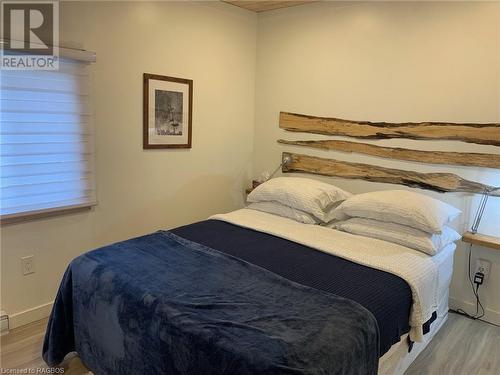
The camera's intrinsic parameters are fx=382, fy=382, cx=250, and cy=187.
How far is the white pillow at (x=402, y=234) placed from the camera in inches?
93.4

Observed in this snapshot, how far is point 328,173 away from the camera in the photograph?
11.4 feet

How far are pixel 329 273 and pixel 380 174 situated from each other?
1.44m

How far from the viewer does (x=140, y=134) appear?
307 centimetres

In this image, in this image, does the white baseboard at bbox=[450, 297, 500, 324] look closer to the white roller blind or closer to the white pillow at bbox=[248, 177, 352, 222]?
the white pillow at bbox=[248, 177, 352, 222]

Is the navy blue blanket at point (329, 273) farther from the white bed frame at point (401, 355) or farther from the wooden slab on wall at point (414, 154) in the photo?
the wooden slab on wall at point (414, 154)

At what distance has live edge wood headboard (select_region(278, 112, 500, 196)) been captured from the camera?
2697 mm

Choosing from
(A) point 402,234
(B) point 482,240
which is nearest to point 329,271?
(A) point 402,234

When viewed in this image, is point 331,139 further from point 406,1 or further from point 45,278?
point 45,278

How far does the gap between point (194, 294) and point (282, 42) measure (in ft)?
9.14

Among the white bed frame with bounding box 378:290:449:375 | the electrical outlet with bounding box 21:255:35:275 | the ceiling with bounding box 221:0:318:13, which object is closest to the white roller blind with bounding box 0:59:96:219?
the electrical outlet with bounding box 21:255:35:275

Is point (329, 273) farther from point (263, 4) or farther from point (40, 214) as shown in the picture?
point (263, 4)

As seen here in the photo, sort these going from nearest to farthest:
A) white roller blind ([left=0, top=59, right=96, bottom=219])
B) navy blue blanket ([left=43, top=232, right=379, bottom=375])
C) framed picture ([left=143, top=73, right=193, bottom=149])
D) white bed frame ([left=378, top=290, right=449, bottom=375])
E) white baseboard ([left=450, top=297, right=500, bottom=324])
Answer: navy blue blanket ([left=43, top=232, right=379, bottom=375]), white bed frame ([left=378, top=290, right=449, bottom=375]), white roller blind ([left=0, top=59, right=96, bottom=219]), white baseboard ([left=450, top=297, right=500, bottom=324]), framed picture ([left=143, top=73, right=193, bottom=149])

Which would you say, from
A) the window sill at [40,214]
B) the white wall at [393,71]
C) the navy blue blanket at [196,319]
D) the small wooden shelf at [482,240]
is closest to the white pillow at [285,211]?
the white wall at [393,71]

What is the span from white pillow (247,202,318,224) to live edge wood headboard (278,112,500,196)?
0.66m
